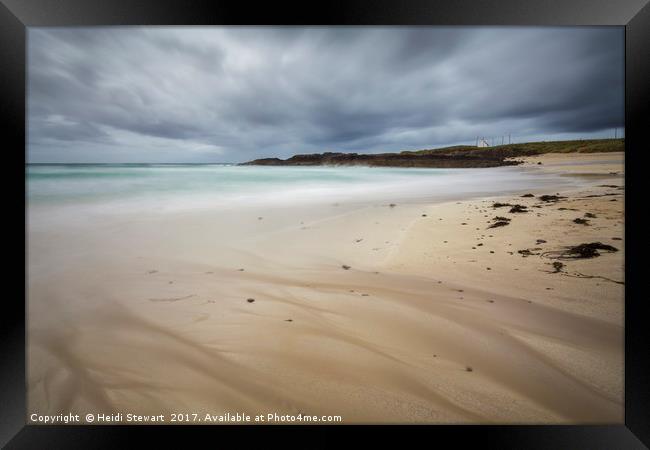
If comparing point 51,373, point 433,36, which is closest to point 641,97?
point 433,36

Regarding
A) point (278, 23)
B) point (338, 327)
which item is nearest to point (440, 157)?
point (278, 23)

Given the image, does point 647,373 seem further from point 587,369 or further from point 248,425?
point 248,425

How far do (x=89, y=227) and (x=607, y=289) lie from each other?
13.9 feet

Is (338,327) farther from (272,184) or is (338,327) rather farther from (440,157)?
(272,184)

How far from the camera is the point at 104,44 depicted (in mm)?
1903

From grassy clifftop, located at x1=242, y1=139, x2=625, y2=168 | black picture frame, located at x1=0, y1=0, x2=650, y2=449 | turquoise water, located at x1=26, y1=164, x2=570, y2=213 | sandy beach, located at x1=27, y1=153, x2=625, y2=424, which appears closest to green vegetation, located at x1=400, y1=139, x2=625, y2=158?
grassy clifftop, located at x1=242, y1=139, x2=625, y2=168

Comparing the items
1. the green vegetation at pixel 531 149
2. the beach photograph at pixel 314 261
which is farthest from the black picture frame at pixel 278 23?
the green vegetation at pixel 531 149

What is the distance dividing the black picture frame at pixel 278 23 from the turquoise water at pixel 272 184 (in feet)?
6.46

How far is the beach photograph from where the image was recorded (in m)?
1.24

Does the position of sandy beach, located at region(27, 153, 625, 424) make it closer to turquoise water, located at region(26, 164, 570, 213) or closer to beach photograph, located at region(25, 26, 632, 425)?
beach photograph, located at region(25, 26, 632, 425)

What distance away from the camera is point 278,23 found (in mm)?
1388

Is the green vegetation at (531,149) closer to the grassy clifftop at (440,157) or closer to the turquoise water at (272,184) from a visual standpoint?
the grassy clifftop at (440,157)

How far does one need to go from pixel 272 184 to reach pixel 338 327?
4016mm

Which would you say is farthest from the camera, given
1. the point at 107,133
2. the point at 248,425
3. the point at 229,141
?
the point at 229,141
